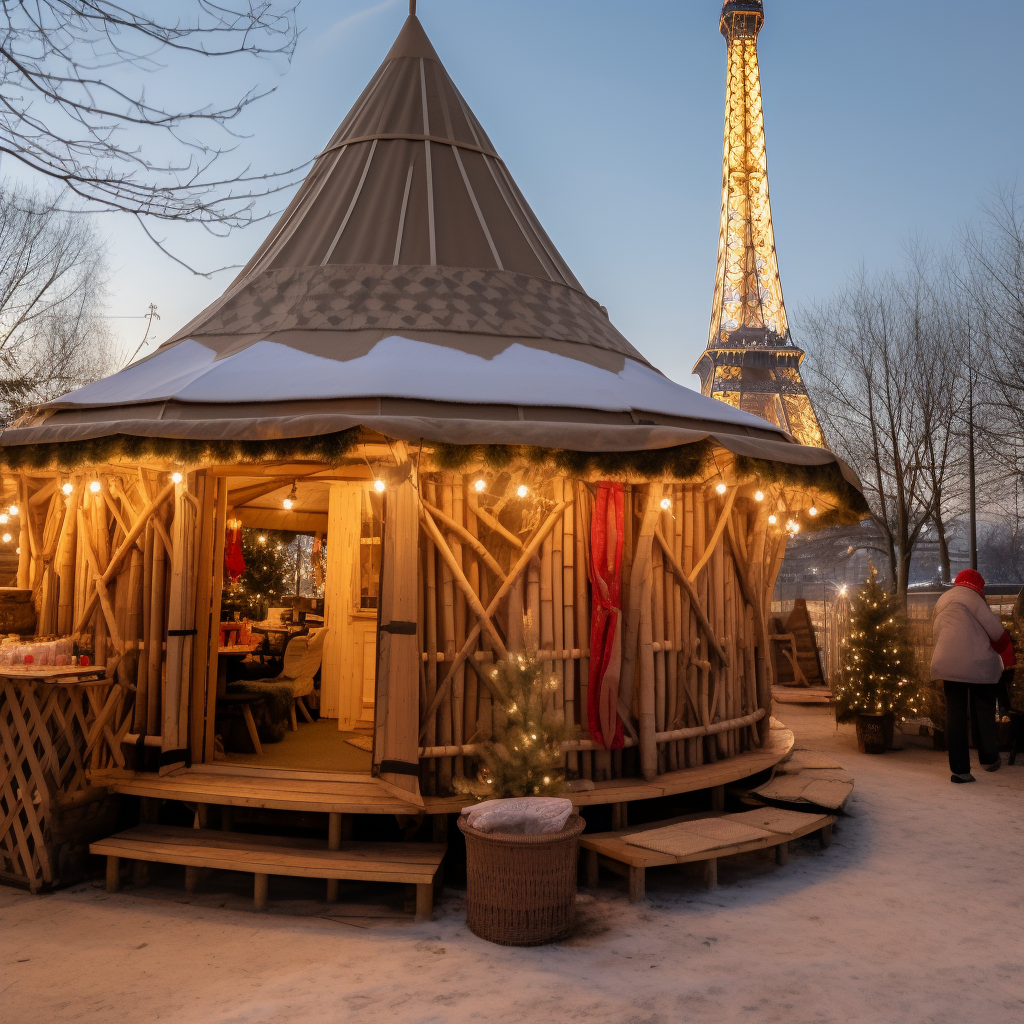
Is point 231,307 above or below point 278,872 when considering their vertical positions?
above

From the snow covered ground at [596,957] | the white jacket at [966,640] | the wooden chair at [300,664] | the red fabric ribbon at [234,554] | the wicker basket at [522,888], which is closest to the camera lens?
the snow covered ground at [596,957]

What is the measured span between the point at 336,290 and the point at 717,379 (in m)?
30.4

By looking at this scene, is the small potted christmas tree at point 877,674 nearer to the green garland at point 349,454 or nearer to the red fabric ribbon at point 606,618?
the red fabric ribbon at point 606,618

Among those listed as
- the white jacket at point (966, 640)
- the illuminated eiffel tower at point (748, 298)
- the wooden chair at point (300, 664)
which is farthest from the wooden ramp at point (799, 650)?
the illuminated eiffel tower at point (748, 298)

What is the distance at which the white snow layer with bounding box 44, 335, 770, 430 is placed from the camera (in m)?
5.70

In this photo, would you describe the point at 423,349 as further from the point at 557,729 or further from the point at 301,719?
the point at 301,719

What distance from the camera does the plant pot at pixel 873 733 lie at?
9102mm

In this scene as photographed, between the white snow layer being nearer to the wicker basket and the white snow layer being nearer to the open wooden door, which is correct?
the open wooden door

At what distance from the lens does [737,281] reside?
118 ft

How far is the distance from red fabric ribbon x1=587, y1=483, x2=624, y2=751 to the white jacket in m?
3.50

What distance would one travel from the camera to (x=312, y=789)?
17.9 ft

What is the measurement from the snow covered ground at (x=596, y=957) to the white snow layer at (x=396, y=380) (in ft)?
9.60

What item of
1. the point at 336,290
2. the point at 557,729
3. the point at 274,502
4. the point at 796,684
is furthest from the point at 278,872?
the point at 796,684

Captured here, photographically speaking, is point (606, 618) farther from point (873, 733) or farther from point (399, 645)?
point (873, 733)
